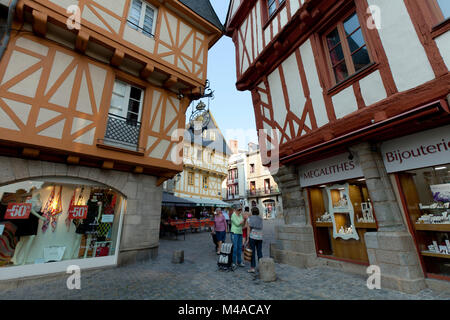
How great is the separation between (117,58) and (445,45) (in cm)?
682

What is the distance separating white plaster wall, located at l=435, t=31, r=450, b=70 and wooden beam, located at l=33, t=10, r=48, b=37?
7512 millimetres

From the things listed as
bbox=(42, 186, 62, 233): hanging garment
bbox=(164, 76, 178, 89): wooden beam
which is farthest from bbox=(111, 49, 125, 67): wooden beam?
bbox=(42, 186, 62, 233): hanging garment

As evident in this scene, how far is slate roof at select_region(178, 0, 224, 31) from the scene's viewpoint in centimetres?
726

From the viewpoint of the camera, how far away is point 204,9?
7.91 m

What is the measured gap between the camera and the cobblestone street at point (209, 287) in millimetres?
3238

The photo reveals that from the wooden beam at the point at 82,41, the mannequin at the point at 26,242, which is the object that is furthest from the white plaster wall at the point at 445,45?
the mannequin at the point at 26,242

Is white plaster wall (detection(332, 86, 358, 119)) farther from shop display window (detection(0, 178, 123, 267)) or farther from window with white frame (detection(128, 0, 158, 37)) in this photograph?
shop display window (detection(0, 178, 123, 267))

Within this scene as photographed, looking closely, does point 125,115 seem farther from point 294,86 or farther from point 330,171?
point 330,171

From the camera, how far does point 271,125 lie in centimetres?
600

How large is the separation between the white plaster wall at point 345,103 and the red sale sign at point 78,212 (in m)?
6.74

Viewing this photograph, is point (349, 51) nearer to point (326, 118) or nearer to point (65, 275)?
point (326, 118)

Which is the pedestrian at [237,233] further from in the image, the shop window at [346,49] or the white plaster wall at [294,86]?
the shop window at [346,49]

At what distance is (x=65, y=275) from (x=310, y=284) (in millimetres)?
5450

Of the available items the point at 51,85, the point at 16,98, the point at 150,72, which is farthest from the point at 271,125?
the point at 16,98
